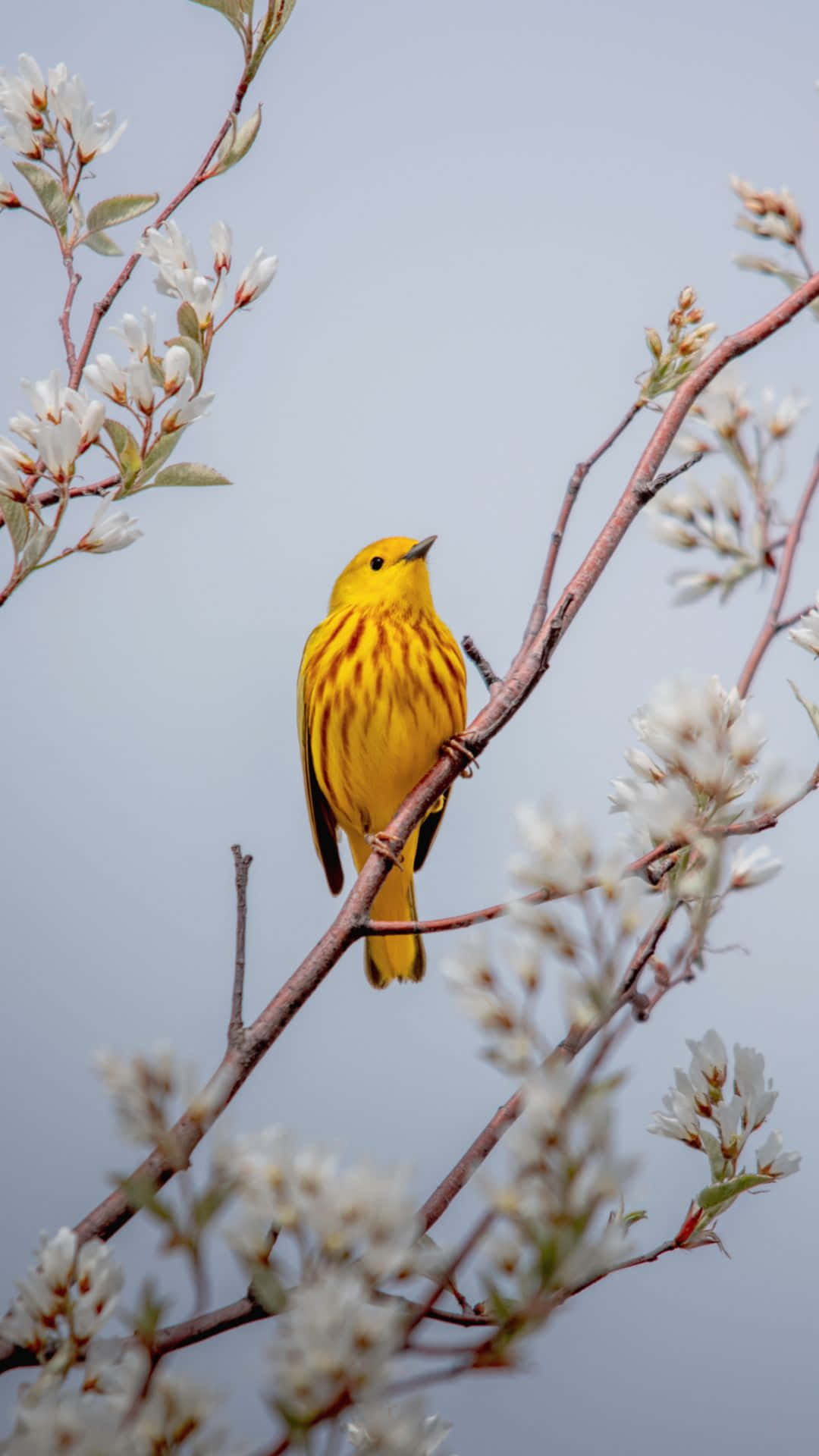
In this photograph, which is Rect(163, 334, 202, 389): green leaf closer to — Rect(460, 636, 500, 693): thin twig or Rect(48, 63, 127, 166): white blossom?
Rect(48, 63, 127, 166): white blossom

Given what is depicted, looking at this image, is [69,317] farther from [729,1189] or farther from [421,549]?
[421,549]

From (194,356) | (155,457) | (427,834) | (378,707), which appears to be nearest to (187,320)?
(194,356)

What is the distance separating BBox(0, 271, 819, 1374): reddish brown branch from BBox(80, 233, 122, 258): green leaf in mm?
90

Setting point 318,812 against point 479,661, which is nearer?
point 479,661

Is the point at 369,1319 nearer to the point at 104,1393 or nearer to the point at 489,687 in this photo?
the point at 104,1393

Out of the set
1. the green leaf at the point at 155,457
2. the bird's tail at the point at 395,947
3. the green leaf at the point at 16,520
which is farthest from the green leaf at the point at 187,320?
the bird's tail at the point at 395,947

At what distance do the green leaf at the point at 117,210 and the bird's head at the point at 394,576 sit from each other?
221 cm

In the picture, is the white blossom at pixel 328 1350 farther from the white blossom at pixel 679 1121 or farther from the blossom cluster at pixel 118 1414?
the white blossom at pixel 679 1121

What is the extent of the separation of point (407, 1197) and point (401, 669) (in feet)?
9.05

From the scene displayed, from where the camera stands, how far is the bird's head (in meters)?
3.88

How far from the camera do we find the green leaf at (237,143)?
159 centimetres

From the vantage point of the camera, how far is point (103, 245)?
163cm

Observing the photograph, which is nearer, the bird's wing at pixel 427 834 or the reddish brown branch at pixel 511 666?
the reddish brown branch at pixel 511 666

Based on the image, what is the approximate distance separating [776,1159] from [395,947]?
2484 millimetres
